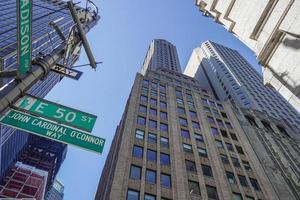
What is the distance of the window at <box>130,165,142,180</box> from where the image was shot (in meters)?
28.5

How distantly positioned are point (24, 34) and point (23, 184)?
11854 centimetres

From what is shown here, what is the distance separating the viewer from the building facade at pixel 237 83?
82.0 m

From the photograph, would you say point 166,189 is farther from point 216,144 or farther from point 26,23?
point 26,23

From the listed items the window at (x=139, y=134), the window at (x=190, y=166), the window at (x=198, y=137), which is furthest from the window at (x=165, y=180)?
the window at (x=198, y=137)

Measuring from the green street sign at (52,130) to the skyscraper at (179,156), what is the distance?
2072cm

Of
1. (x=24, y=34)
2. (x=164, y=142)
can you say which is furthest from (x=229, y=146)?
(x=24, y=34)

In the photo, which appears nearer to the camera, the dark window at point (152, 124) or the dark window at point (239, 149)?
the dark window at point (152, 124)

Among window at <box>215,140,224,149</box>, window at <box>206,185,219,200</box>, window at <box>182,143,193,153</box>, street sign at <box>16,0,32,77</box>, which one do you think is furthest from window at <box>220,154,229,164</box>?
street sign at <box>16,0,32,77</box>

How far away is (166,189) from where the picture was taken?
92.1 ft

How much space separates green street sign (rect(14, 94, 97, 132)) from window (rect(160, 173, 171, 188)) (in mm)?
24507

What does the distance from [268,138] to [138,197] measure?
3712 centimetres

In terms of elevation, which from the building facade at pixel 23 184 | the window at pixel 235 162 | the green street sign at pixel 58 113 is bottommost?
the building facade at pixel 23 184

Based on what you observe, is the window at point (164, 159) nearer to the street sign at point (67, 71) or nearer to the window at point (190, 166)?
the window at point (190, 166)

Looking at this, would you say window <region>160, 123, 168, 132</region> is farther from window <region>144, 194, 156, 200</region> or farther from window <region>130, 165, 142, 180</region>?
window <region>144, 194, 156, 200</region>
